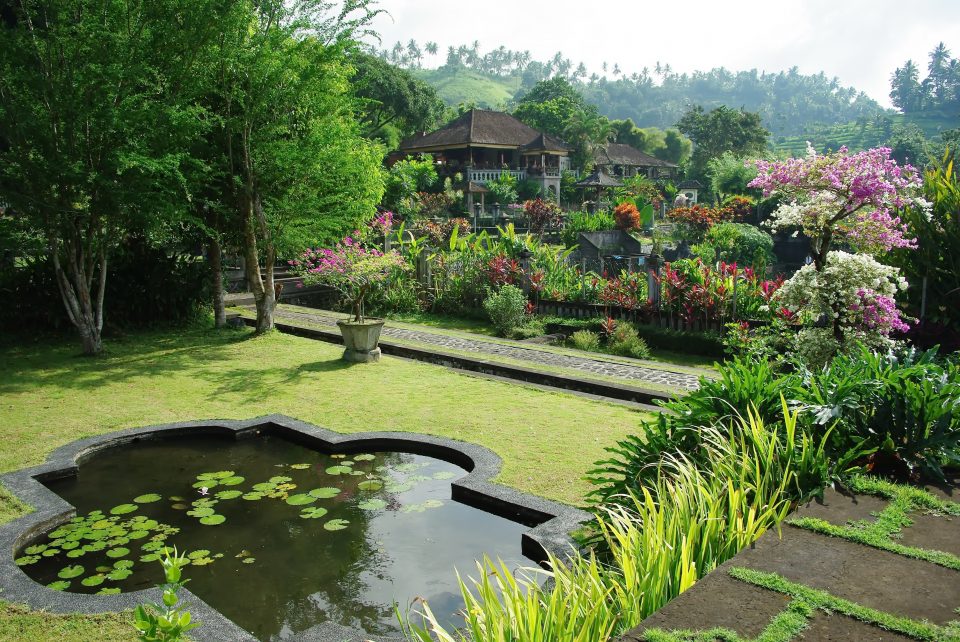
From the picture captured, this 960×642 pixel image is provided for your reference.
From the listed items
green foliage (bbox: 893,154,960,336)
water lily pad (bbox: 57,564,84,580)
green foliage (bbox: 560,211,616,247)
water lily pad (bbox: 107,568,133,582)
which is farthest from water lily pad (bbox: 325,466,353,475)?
green foliage (bbox: 560,211,616,247)

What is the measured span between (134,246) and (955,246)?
41.2ft

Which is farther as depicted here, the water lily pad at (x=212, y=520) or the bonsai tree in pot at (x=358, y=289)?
the bonsai tree in pot at (x=358, y=289)

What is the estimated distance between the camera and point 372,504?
564cm

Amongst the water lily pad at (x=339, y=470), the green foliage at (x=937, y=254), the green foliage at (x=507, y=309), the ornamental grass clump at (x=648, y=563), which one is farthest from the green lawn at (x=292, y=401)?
the green foliage at (x=937, y=254)

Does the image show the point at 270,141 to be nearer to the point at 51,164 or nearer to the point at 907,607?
the point at 51,164

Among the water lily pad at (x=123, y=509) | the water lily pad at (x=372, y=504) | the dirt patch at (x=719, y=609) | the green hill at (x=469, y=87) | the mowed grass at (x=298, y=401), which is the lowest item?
the water lily pad at (x=123, y=509)

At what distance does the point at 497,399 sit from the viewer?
8.39 m

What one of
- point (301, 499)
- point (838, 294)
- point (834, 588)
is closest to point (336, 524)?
point (301, 499)

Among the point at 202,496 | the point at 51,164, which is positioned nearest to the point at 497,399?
the point at 202,496

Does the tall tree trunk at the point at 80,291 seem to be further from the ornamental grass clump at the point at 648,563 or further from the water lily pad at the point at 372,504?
the ornamental grass clump at the point at 648,563

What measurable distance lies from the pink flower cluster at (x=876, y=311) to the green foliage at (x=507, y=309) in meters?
7.71

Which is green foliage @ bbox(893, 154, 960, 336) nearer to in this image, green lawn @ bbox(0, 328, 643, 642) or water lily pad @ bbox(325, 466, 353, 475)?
green lawn @ bbox(0, 328, 643, 642)

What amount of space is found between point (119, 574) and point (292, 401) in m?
3.97

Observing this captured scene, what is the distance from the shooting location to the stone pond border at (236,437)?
379 cm
